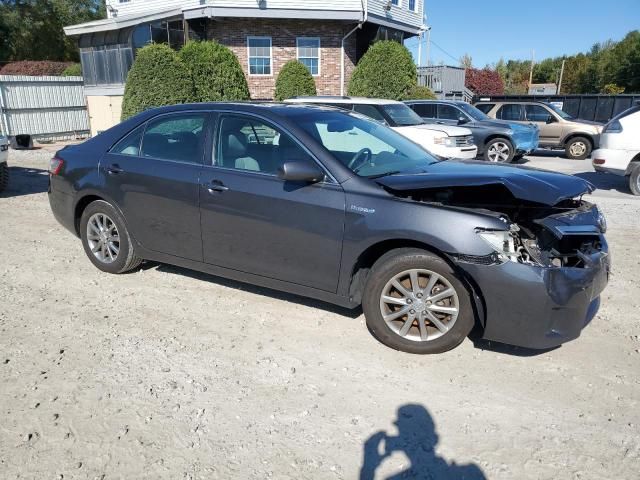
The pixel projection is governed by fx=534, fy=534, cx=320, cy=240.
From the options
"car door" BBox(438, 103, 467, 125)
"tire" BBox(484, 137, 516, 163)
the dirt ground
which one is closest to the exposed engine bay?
the dirt ground

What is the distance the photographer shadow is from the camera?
8.56 feet

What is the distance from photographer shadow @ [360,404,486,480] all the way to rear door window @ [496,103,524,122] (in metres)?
15.2

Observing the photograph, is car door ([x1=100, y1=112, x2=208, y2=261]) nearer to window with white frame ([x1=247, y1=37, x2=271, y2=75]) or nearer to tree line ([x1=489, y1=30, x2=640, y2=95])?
window with white frame ([x1=247, y1=37, x2=271, y2=75])

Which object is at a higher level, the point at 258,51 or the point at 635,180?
the point at 258,51

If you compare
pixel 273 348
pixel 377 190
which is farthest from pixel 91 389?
pixel 377 190

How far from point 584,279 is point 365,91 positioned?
60.3 ft

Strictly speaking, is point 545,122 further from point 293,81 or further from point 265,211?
point 265,211

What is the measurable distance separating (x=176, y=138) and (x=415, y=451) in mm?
3310

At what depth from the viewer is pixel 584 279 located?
3416 mm

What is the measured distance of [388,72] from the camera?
66.7ft

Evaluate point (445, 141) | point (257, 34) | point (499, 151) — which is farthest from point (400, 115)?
point (257, 34)

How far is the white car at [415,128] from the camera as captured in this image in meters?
10.8

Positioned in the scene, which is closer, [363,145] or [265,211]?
[265,211]

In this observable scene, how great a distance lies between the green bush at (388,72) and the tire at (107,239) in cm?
1670
